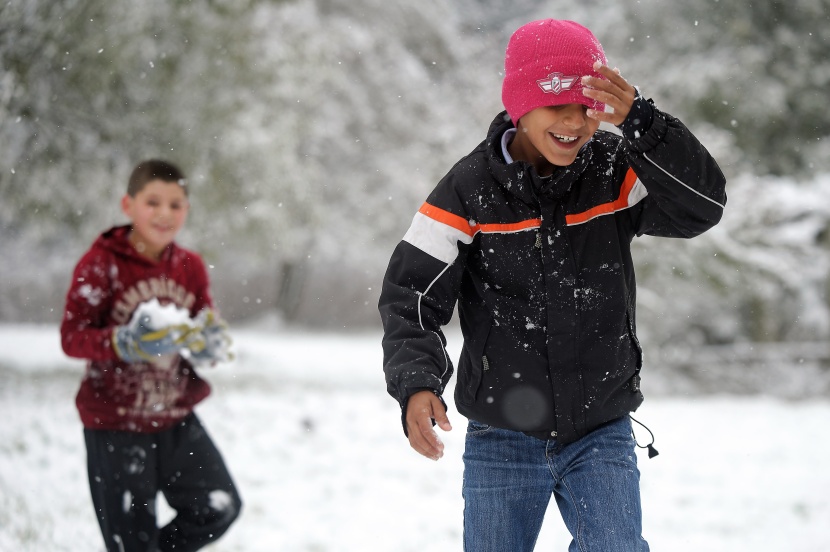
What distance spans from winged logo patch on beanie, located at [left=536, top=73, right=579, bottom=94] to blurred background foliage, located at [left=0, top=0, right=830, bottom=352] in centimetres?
557

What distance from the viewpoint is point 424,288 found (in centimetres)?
231

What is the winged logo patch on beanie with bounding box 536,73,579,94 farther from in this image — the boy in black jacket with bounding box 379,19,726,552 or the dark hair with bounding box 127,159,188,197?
the dark hair with bounding box 127,159,188,197

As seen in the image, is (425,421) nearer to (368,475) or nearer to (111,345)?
(111,345)

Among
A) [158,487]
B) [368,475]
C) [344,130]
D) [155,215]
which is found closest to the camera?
[158,487]

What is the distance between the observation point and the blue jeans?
2.21 metres

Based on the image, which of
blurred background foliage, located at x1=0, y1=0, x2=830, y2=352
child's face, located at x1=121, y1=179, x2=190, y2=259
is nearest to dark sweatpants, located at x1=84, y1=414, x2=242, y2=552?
child's face, located at x1=121, y1=179, x2=190, y2=259

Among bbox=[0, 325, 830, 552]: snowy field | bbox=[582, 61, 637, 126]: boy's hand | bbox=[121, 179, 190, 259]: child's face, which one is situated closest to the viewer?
bbox=[582, 61, 637, 126]: boy's hand

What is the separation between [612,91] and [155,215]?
2067 mm

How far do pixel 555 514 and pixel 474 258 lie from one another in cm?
327

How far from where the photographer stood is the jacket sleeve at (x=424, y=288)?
87.9 inches

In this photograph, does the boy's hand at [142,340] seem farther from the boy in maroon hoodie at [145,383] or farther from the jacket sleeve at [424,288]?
the jacket sleeve at [424,288]

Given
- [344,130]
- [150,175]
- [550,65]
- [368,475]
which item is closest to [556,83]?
[550,65]

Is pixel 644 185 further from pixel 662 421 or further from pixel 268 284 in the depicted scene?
pixel 268 284

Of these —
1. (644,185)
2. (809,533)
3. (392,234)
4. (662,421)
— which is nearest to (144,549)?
(644,185)
